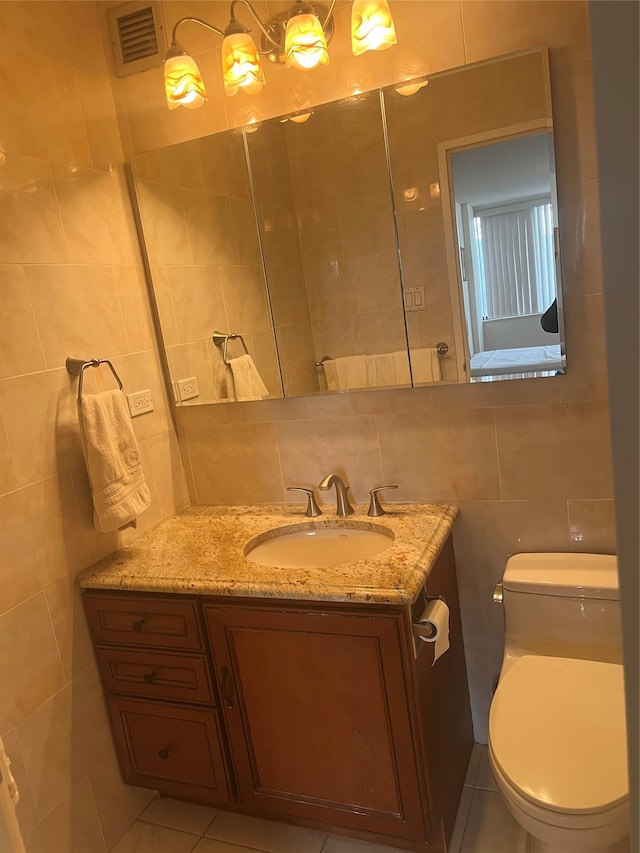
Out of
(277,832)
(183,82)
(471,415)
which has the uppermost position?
(183,82)

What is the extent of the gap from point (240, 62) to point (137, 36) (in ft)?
1.59

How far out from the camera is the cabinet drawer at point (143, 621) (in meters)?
1.65

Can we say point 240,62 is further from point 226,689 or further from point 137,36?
point 226,689

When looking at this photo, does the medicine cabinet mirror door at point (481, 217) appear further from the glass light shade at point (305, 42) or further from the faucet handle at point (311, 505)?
the faucet handle at point (311, 505)

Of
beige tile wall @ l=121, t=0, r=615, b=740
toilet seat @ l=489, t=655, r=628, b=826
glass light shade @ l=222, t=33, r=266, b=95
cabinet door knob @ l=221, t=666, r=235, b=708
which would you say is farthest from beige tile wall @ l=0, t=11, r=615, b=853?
cabinet door knob @ l=221, t=666, r=235, b=708

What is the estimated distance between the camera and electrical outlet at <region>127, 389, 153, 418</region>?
198 cm

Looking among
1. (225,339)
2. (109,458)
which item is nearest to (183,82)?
(225,339)

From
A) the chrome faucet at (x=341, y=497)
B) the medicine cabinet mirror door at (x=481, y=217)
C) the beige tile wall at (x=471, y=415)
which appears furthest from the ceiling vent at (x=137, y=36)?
the chrome faucet at (x=341, y=497)

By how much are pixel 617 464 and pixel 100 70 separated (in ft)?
6.91

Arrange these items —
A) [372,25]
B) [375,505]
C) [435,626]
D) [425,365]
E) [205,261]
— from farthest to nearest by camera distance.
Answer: [205,261]
[375,505]
[425,365]
[372,25]
[435,626]

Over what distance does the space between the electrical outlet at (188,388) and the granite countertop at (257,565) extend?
0.42 meters

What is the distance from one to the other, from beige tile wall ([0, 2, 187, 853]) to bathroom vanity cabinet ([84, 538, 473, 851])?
13cm

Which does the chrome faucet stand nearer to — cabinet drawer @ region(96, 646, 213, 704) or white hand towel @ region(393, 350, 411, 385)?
white hand towel @ region(393, 350, 411, 385)

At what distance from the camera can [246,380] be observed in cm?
201
